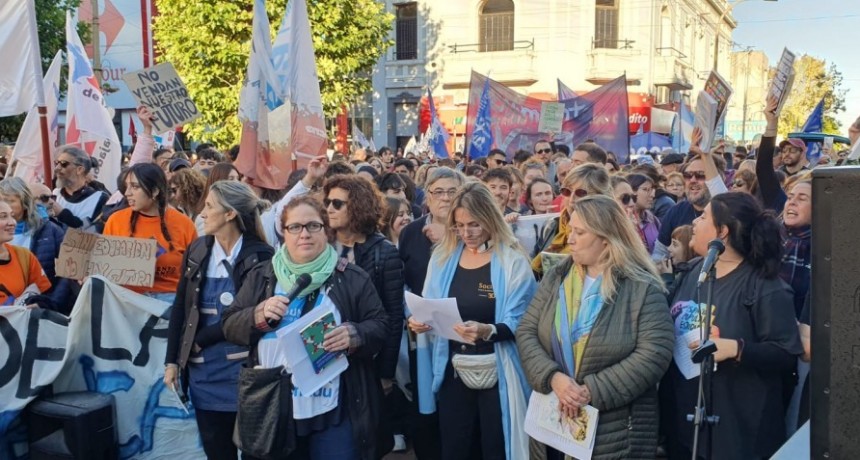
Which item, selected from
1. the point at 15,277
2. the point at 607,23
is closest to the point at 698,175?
the point at 15,277

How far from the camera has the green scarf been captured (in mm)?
3367

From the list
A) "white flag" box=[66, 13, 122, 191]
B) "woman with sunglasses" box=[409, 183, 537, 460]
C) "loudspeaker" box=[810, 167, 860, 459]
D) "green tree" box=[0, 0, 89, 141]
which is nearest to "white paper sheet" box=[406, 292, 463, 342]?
"woman with sunglasses" box=[409, 183, 537, 460]

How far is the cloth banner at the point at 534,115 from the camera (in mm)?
14109

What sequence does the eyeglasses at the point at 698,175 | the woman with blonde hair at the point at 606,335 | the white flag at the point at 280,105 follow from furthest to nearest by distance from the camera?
1. the white flag at the point at 280,105
2. the eyeglasses at the point at 698,175
3. the woman with blonde hair at the point at 606,335

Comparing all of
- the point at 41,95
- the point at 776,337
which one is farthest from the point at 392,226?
the point at 41,95

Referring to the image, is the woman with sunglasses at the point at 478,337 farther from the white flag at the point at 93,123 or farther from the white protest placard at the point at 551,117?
the white protest placard at the point at 551,117

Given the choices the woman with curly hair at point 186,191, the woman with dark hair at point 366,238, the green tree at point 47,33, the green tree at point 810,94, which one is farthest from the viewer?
the green tree at point 810,94

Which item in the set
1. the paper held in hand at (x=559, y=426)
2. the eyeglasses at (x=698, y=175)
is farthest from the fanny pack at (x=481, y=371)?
the eyeglasses at (x=698, y=175)

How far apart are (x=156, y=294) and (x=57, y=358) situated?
2.18 feet

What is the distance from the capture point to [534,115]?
1423cm

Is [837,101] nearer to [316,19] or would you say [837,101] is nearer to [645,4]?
[645,4]

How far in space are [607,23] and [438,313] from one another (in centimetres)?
2912

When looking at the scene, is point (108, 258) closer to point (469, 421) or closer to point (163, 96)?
point (469, 421)

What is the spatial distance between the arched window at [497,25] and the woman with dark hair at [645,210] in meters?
25.2
